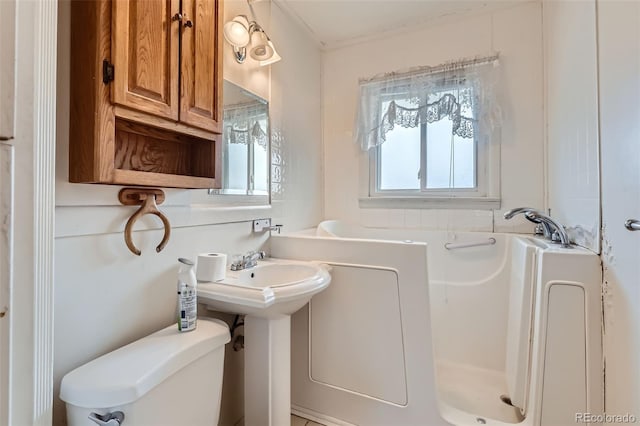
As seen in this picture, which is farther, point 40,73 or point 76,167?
point 76,167

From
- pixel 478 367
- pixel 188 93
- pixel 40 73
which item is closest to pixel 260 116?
pixel 188 93

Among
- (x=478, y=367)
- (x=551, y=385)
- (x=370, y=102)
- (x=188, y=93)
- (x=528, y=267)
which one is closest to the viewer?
(x=188, y=93)

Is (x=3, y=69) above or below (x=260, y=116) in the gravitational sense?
below

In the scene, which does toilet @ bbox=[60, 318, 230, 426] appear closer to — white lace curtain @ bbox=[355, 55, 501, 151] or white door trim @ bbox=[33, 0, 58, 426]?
white door trim @ bbox=[33, 0, 58, 426]

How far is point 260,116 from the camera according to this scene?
1721 mm

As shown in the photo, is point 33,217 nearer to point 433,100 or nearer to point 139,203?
point 139,203

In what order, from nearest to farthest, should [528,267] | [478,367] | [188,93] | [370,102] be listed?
[188,93] → [528,267] → [478,367] → [370,102]

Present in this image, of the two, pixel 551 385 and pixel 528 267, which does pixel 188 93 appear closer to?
pixel 528 267

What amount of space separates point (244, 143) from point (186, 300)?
888 mm

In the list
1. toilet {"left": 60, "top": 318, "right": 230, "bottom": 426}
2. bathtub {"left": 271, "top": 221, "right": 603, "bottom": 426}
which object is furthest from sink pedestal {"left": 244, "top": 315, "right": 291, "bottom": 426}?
bathtub {"left": 271, "top": 221, "right": 603, "bottom": 426}

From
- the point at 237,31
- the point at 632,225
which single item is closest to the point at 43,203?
the point at 237,31

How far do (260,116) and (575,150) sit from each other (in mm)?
1605

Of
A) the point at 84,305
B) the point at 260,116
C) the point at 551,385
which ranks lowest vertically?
the point at 551,385

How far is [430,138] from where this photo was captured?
86.4 inches
